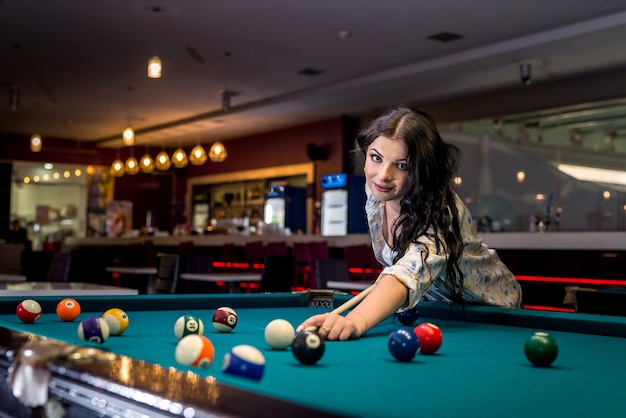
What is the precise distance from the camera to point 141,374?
119 centimetres

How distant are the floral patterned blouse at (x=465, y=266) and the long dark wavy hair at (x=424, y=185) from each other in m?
0.05

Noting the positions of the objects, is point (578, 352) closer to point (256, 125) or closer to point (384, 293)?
point (384, 293)

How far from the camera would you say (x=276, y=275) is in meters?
5.76

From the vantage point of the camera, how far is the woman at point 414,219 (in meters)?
2.02

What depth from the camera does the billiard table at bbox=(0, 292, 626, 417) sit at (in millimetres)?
1034

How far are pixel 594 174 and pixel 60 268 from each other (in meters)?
7.02

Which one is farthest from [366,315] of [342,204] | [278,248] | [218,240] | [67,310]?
[342,204]

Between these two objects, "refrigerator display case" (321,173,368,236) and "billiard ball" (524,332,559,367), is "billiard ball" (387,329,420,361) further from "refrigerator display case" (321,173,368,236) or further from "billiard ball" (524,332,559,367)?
"refrigerator display case" (321,173,368,236)

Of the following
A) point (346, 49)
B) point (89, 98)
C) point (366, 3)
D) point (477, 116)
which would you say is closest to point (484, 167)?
point (477, 116)

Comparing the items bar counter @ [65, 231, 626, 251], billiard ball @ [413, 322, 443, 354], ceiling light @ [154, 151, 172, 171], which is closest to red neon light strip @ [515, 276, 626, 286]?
bar counter @ [65, 231, 626, 251]

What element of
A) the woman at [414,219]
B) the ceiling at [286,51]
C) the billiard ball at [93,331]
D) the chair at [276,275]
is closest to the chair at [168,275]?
the chair at [276,275]

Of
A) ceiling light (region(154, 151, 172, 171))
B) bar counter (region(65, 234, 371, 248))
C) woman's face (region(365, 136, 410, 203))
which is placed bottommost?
bar counter (region(65, 234, 371, 248))

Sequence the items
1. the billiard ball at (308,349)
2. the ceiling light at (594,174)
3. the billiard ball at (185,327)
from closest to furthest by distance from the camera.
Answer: the billiard ball at (308,349) → the billiard ball at (185,327) → the ceiling light at (594,174)

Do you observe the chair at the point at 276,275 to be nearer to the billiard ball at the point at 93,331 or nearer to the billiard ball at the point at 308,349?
the billiard ball at the point at 93,331
